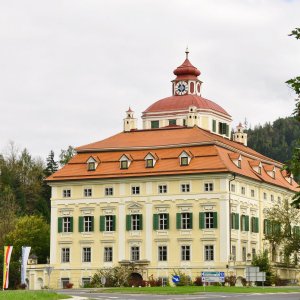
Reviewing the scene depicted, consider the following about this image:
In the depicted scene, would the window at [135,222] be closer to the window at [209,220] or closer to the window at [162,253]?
the window at [162,253]

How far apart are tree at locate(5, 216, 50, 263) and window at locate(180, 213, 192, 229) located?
77.8 feet

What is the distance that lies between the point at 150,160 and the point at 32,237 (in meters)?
25.0

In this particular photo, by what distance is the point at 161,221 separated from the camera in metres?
101

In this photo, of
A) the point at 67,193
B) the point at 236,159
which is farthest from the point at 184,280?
the point at 67,193

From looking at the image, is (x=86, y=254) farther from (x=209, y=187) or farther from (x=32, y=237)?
(x=32, y=237)

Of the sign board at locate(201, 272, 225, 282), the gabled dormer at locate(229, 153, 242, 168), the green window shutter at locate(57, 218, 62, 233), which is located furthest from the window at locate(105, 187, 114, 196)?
the sign board at locate(201, 272, 225, 282)

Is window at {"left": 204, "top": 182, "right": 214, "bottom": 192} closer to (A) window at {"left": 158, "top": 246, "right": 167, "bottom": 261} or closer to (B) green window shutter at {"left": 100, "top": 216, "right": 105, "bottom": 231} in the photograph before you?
(A) window at {"left": 158, "top": 246, "right": 167, "bottom": 261}

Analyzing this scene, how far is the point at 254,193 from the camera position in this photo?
348ft

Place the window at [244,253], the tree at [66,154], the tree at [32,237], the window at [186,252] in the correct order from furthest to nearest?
the tree at [66,154]
the tree at [32,237]
the window at [244,253]
the window at [186,252]

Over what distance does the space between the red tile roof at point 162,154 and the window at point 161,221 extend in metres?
4.20

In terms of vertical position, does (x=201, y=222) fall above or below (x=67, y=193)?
below

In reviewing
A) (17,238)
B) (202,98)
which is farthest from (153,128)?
(17,238)

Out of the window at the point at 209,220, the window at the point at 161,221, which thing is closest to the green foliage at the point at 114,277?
the window at the point at 161,221

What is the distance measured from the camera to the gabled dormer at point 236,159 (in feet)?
338
